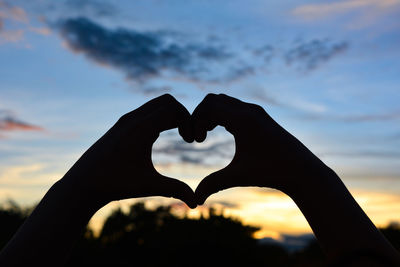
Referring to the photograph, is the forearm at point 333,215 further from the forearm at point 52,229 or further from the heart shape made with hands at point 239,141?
the forearm at point 52,229

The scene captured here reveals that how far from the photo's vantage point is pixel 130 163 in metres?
4.49

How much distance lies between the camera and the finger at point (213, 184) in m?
4.66

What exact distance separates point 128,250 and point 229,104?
22196mm

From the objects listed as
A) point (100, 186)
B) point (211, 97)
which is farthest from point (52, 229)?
point (211, 97)

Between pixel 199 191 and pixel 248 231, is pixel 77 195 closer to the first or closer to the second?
pixel 199 191

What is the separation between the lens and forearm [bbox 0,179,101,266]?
3.72m

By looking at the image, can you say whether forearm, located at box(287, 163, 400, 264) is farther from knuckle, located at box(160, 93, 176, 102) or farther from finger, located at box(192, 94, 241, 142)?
knuckle, located at box(160, 93, 176, 102)

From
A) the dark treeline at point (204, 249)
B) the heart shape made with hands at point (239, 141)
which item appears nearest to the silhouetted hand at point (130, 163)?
the heart shape made with hands at point (239, 141)

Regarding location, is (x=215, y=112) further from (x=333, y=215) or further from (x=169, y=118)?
(x=333, y=215)

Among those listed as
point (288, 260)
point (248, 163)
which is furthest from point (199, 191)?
point (288, 260)

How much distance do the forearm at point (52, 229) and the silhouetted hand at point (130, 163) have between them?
11 cm

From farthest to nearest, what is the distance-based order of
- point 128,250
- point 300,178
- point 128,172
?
point 128,250
point 128,172
point 300,178

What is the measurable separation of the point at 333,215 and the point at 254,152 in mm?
1083

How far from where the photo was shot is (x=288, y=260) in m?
20.4
